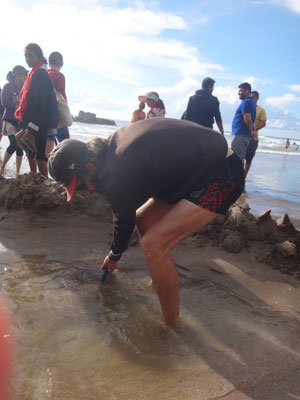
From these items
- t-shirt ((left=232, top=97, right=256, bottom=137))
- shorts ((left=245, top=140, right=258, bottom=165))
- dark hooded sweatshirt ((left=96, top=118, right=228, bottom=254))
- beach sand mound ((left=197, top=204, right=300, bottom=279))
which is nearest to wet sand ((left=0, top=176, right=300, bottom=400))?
beach sand mound ((left=197, top=204, right=300, bottom=279))

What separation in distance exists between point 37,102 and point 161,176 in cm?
265

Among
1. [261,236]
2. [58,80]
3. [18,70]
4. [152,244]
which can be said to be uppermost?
[18,70]

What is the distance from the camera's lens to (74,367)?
1.76m

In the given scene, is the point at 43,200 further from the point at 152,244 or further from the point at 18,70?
the point at 18,70

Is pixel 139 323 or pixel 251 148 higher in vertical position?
pixel 251 148

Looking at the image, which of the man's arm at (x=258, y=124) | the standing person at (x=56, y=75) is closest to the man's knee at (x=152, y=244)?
the standing person at (x=56, y=75)

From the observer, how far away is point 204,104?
A: 5.08 metres

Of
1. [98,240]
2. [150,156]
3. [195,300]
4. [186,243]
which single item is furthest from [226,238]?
[150,156]

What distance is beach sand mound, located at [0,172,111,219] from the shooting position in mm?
3539

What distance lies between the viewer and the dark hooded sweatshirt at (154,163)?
181 cm

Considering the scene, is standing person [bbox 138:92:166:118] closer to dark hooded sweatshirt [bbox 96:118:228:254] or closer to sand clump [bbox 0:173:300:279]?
sand clump [bbox 0:173:300:279]

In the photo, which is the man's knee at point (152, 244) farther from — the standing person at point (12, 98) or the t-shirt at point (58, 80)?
the standing person at point (12, 98)

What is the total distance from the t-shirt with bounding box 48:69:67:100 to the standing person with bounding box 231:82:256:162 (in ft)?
9.34

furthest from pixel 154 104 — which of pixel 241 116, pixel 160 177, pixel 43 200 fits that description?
pixel 160 177
